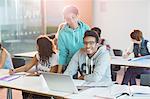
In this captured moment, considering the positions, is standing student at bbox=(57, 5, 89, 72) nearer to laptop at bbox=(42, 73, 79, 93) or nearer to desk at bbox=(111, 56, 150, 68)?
laptop at bbox=(42, 73, 79, 93)

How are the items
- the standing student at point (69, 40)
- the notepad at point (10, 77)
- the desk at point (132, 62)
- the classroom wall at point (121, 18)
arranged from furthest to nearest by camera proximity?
the classroom wall at point (121, 18)
the desk at point (132, 62)
the standing student at point (69, 40)
the notepad at point (10, 77)

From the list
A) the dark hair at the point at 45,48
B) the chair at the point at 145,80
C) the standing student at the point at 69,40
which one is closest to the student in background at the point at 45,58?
the dark hair at the point at 45,48

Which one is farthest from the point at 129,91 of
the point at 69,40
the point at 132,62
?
the point at 132,62

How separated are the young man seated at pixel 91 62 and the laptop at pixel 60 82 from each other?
1.30 feet

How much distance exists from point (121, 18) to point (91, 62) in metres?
4.24

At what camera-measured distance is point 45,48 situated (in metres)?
3.53

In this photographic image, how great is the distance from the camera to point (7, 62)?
427 centimetres

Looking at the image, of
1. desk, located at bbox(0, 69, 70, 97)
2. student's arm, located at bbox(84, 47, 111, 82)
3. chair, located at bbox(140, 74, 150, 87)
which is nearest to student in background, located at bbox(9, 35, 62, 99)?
desk, located at bbox(0, 69, 70, 97)

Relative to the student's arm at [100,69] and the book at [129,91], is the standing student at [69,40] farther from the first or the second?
the book at [129,91]

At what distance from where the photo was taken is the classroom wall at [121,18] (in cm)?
668

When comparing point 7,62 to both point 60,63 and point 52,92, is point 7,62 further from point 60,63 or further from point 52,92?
point 52,92

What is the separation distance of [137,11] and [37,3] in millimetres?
2288

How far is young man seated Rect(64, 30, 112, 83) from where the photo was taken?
2.88 metres

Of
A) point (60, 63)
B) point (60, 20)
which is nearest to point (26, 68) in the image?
point (60, 63)
